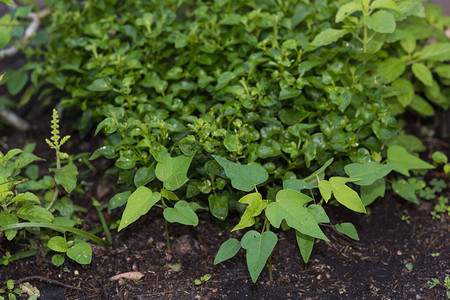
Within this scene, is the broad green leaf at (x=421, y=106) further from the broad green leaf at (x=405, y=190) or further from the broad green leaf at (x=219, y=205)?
the broad green leaf at (x=219, y=205)

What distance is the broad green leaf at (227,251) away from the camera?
2.09 metres

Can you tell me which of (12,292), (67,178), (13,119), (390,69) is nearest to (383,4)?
(390,69)

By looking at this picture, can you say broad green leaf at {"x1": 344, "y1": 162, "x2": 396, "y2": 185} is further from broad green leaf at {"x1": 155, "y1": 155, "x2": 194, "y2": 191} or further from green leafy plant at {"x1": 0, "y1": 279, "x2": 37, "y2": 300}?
green leafy plant at {"x1": 0, "y1": 279, "x2": 37, "y2": 300}

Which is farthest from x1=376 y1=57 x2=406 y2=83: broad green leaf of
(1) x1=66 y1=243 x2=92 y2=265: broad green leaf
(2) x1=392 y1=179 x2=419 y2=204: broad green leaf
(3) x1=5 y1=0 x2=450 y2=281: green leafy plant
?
(1) x1=66 y1=243 x2=92 y2=265: broad green leaf

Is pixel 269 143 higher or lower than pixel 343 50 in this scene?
lower

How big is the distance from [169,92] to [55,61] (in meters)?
0.85

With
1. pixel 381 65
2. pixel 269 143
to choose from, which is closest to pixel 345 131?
pixel 269 143

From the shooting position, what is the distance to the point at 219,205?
7.75 feet

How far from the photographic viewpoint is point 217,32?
2.98 metres

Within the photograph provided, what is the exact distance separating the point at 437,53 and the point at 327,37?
77 cm

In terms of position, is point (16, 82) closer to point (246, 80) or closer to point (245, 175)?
point (246, 80)

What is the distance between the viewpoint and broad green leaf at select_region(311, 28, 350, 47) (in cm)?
263

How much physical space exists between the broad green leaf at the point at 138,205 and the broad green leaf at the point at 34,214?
1.45 ft

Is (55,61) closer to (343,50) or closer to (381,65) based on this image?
(343,50)
